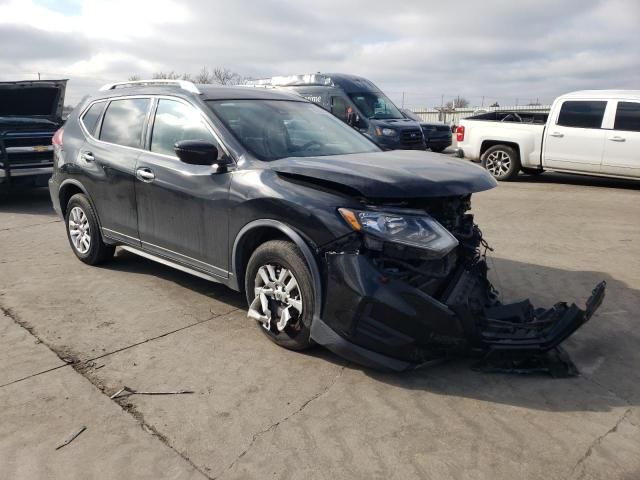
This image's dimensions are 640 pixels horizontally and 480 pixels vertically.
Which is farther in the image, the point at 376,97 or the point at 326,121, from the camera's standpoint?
the point at 376,97

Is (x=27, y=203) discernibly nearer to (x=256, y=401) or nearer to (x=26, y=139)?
(x=26, y=139)

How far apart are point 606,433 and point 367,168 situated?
6.62 ft

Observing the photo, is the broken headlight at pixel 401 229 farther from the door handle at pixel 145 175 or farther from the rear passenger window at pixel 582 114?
the rear passenger window at pixel 582 114

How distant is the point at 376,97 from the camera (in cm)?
1480

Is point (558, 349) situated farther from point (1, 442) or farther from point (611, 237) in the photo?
point (611, 237)

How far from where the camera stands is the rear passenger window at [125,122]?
477cm

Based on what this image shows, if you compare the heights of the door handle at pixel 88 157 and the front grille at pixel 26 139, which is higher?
the door handle at pixel 88 157

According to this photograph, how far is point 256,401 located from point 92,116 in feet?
12.1

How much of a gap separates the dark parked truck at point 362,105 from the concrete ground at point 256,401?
9.03 metres

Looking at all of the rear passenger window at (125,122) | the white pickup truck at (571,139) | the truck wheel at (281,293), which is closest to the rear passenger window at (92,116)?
the rear passenger window at (125,122)

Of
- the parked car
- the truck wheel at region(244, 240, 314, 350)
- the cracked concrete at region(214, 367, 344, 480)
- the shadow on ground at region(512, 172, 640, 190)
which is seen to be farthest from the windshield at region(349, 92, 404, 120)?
the cracked concrete at region(214, 367, 344, 480)

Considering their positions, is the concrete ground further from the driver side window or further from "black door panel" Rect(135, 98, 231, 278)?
the driver side window

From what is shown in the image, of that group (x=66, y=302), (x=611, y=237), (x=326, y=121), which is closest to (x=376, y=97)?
(x=611, y=237)

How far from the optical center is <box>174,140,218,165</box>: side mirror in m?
3.80
